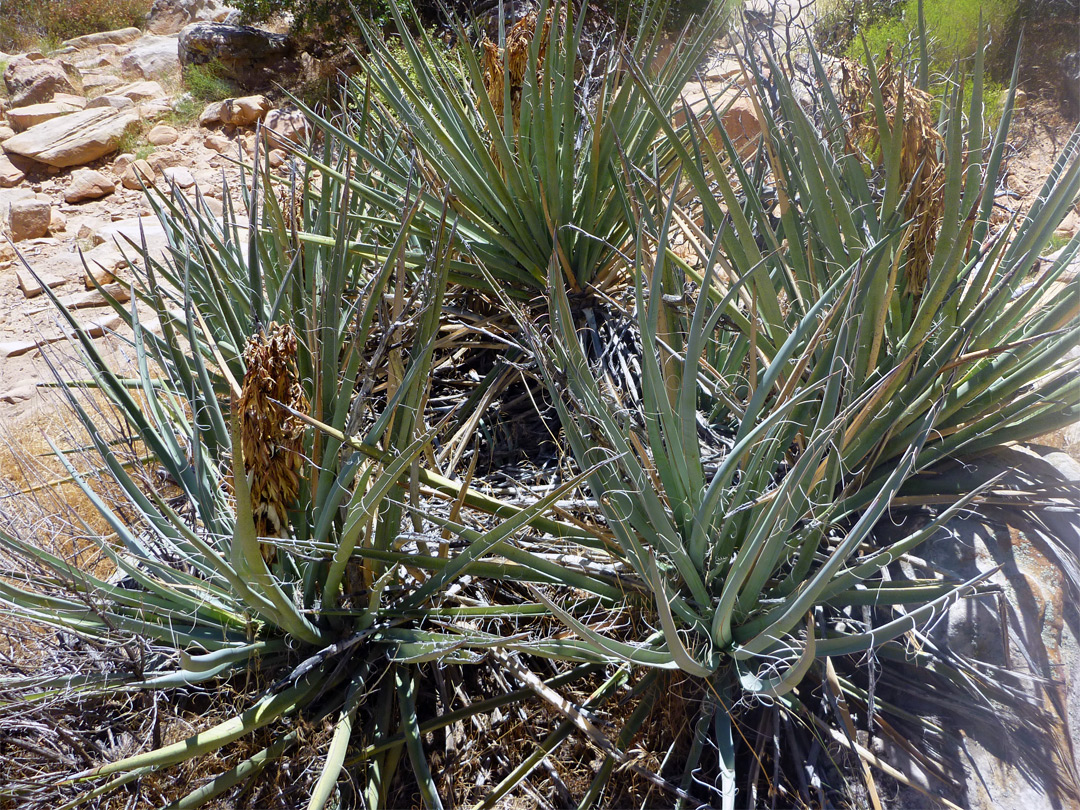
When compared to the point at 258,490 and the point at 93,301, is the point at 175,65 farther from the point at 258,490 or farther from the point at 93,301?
the point at 258,490

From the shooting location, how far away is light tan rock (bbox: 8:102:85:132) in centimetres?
729

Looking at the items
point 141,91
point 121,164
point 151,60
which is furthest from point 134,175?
point 151,60

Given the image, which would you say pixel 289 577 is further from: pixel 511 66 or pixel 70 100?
pixel 70 100

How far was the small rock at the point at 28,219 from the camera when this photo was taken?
5.87m

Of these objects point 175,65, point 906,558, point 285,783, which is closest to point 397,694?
point 285,783

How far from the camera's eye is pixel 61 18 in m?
10.6

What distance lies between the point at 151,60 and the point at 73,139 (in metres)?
2.71

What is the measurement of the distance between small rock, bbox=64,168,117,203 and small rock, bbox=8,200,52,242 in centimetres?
44

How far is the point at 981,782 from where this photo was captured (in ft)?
4.30

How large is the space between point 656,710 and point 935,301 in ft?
3.55

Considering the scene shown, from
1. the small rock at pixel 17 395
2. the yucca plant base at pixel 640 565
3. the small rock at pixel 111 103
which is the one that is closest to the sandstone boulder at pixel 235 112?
the small rock at pixel 111 103

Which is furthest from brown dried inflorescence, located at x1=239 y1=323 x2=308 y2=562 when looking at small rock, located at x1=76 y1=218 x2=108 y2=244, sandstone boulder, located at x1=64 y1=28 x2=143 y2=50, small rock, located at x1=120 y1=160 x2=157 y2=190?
sandstone boulder, located at x1=64 y1=28 x2=143 y2=50

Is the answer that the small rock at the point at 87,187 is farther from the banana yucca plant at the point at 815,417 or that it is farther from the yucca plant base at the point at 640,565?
the banana yucca plant at the point at 815,417

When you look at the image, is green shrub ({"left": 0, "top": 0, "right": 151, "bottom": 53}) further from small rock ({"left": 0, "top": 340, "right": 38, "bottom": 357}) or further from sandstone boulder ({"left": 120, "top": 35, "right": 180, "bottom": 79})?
small rock ({"left": 0, "top": 340, "right": 38, "bottom": 357})
